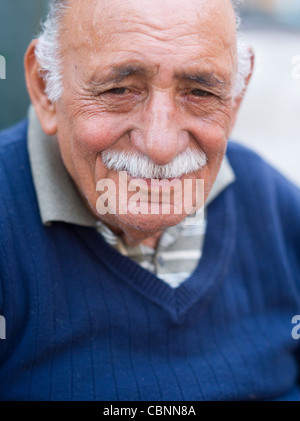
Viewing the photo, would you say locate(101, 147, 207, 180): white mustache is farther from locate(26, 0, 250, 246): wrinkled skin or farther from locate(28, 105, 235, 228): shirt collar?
locate(28, 105, 235, 228): shirt collar

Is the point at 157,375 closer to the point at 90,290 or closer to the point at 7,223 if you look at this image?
the point at 90,290

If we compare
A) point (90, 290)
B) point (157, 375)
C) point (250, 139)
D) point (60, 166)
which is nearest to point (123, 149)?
point (60, 166)

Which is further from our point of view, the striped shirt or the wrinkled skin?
the striped shirt

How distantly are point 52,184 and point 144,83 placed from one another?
0.45 m

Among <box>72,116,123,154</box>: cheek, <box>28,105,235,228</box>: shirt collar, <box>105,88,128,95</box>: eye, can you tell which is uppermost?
<box>105,88,128,95</box>: eye

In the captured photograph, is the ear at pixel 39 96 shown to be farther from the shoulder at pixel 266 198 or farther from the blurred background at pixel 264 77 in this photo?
the shoulder at pixel 266 198

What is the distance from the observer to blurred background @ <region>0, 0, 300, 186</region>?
2.54 m

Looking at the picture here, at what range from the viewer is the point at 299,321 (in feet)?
6.57

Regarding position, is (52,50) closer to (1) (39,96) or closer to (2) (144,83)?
(1) (39,96)

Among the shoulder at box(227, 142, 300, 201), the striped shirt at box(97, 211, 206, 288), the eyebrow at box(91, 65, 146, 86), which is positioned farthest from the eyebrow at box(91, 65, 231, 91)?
the shoulder at box(227, 142, 300, 201)

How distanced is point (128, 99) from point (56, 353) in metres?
0.74

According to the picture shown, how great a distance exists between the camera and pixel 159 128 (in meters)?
1.35

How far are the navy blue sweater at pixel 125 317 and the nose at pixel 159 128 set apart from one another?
1.28 ft

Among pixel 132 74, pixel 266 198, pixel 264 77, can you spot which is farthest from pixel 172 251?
pixel 264 77
